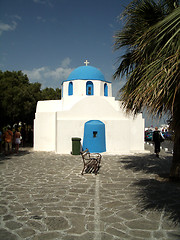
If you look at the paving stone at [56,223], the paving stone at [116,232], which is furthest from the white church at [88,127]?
the paving stone at [116,232]

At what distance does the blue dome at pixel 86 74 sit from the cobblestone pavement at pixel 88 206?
37.2 ft

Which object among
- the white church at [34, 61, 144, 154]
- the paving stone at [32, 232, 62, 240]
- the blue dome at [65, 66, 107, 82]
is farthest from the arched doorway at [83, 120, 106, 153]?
the paving stone at [32, 232, 62, 240]

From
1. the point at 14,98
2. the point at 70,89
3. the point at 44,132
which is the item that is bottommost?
the point at 44,132

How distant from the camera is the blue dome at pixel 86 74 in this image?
18.2 metres

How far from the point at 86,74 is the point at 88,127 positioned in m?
5.62

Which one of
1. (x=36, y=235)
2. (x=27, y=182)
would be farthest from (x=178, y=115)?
(x=27, y=182)

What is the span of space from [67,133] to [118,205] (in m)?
10.3

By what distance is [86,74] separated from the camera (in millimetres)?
18344

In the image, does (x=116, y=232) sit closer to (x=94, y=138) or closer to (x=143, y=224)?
(x=143, y=224)

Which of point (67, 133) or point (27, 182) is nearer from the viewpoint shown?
point (27, 182)

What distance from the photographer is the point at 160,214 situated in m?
4.67

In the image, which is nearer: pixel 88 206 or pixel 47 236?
pixel 47 236

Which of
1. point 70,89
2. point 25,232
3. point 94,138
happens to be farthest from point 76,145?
point 25,232

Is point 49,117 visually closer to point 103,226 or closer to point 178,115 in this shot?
point 178,115
